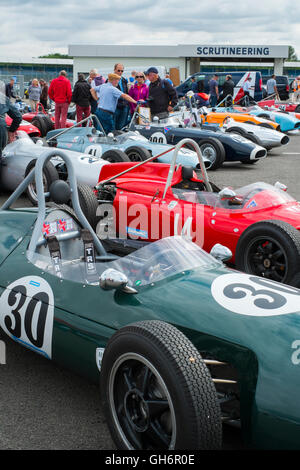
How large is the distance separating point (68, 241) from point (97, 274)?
0.54m

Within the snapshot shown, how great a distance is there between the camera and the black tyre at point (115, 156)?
8500 mm

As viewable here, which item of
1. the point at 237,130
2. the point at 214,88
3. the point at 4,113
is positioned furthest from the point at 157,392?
the point at 214,88

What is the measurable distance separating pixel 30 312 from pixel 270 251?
87.4 inches

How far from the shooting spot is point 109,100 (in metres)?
10.3

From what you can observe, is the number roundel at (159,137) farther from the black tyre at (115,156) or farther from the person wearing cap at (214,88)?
the person wearing cap at (214,88)

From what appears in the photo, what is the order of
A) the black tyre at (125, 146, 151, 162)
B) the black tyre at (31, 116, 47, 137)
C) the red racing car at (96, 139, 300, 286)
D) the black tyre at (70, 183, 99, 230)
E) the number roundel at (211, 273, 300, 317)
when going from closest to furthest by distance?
the number roundel at (211, 273, 300, 317)
the red racing car at (96, 139, 300, 286)
the black tyre at (70, 183, 99, 230)
the black tyre at (125, 146, 151, 162)
the black tyre at (31, 116, 47, 137)

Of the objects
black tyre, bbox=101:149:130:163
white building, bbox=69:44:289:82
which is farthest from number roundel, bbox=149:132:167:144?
white building, bbox=69:44:289:82

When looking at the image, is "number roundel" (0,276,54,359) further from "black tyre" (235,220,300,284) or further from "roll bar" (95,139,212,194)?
"roll bar" (95,139,212,194)

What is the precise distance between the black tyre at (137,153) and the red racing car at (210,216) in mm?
2647

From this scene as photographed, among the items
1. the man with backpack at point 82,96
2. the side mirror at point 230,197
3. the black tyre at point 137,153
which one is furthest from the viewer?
the man with backpack at point 82,96

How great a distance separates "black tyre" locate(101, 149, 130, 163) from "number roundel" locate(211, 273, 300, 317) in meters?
5.70

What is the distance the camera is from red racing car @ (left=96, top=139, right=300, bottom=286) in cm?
457

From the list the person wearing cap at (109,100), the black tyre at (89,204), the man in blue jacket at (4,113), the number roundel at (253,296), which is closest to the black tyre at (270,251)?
the number roundel at (253,296)

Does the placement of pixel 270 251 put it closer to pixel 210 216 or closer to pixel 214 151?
pixel 210 216
